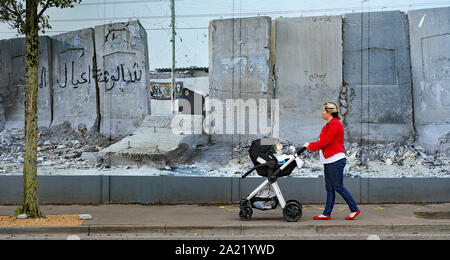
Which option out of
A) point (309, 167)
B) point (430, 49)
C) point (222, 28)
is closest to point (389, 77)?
point (430, 49)

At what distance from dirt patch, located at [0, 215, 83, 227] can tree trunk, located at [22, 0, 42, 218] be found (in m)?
0.20

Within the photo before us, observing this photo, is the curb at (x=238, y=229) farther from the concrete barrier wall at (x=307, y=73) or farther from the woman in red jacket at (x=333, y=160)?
the concrete barrier wall at (x=307, y=73)

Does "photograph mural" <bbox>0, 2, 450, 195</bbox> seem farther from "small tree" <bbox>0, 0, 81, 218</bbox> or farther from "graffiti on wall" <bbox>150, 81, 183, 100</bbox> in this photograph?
"small tree" <bbox>0, 0, 81, 218</bbox>

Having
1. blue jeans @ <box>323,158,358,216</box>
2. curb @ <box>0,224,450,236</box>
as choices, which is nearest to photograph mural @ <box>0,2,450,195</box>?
blue jeans @ <box>323,158,358,216</box>

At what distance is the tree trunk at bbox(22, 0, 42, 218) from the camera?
7824mm

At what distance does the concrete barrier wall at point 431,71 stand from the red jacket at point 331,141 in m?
3.03

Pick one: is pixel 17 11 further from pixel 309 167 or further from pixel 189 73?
pixel 309 167

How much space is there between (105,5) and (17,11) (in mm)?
2356

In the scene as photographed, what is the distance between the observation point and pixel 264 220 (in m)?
7.77

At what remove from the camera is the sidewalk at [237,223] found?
7.14 metres

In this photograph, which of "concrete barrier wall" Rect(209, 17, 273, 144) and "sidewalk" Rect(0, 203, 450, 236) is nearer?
"sidewalk" Rect(0, 203, 450, 236)

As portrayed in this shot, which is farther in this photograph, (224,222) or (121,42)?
(121,42)

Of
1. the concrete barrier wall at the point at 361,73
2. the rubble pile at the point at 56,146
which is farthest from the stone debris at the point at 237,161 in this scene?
the concrete barrier wall at the point at 361,73

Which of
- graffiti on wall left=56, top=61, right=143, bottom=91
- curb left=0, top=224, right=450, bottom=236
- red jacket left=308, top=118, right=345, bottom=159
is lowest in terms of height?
curb left=0, top=224, right=450, bottom=236
